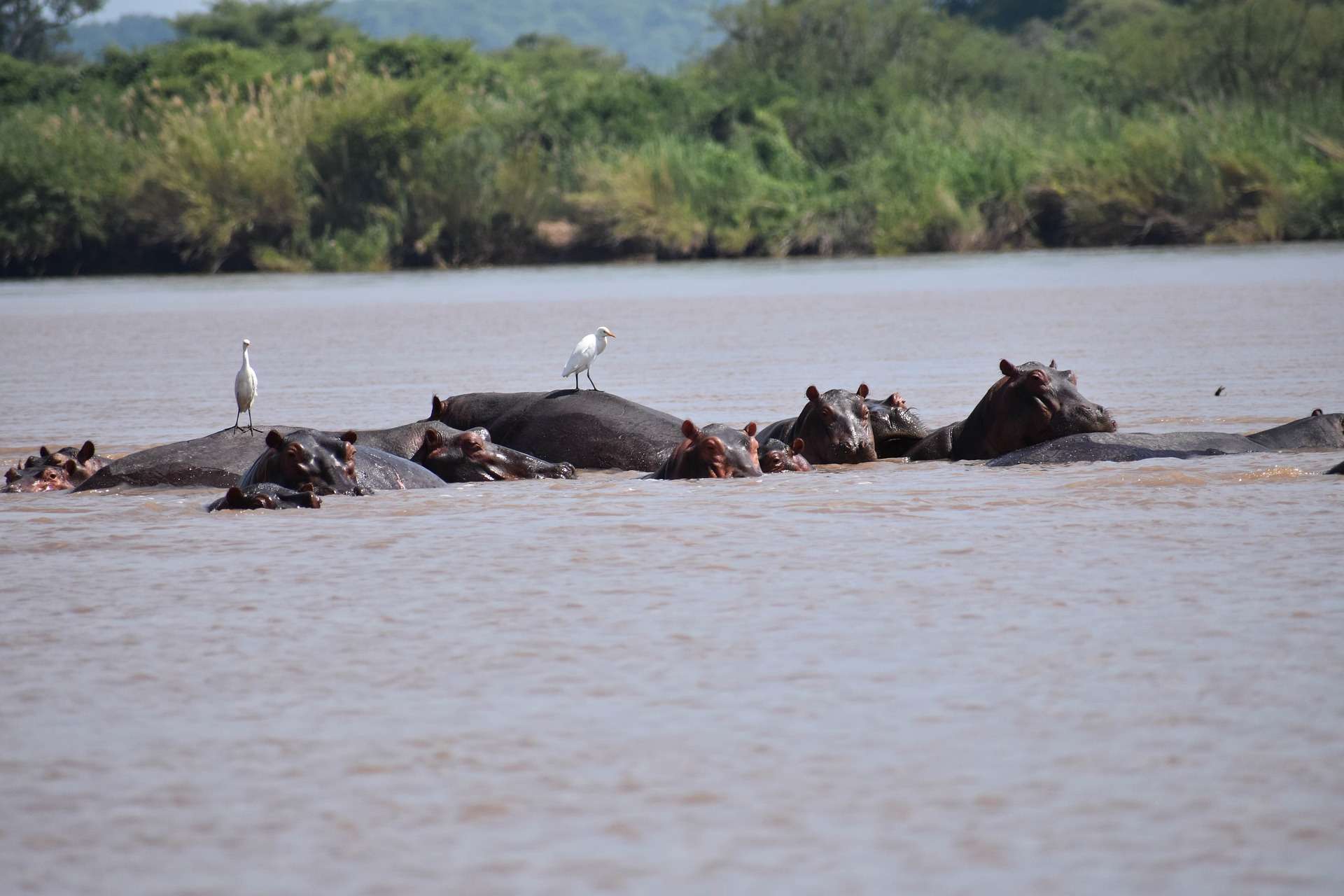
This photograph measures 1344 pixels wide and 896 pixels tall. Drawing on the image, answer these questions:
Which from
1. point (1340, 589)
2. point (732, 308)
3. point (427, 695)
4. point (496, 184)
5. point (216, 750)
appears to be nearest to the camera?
point (216, 750)

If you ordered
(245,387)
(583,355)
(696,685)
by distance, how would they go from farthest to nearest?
1. (583,355)
2. (245,387)
3. (696,685)

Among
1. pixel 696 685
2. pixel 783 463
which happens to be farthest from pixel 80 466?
pixel 696 685

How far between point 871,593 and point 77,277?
3394 centimetres

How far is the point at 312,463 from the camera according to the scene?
7.78m

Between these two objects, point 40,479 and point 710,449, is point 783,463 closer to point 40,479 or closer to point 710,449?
point 710,449

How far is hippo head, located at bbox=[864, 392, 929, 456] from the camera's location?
361 inches

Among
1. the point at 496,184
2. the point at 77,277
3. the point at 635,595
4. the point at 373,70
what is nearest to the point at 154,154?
the point at 77,277

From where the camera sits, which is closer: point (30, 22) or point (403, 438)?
point (403, 438)

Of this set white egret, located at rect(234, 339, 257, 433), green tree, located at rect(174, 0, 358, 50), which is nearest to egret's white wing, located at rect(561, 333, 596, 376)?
white egret, located at rect(234, 339, 257, 433)

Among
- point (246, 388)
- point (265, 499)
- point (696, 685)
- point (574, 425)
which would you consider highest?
point (246, 388)

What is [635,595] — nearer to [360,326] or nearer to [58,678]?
[58,678]

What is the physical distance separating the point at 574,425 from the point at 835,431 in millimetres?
1317

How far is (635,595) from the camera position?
564cm

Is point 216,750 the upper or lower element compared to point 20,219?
lower
